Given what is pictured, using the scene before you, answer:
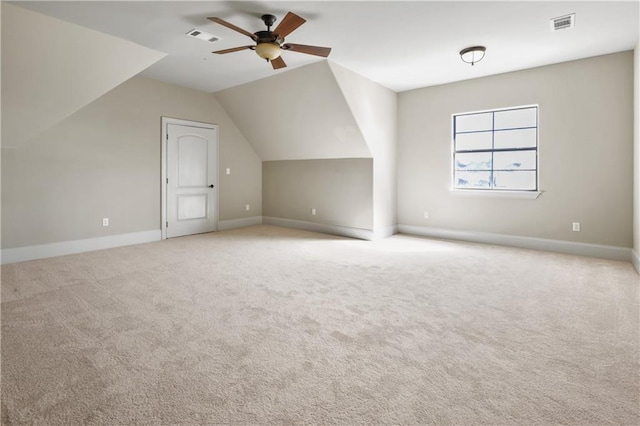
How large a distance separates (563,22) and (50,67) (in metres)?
5.61

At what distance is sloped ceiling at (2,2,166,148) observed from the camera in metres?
3.50

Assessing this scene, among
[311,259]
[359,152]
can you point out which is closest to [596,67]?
[359,152]

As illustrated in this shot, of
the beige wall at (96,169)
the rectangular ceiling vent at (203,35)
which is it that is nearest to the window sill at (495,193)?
the rectangular ceiling vent at (203,35)

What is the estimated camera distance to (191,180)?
6.44m

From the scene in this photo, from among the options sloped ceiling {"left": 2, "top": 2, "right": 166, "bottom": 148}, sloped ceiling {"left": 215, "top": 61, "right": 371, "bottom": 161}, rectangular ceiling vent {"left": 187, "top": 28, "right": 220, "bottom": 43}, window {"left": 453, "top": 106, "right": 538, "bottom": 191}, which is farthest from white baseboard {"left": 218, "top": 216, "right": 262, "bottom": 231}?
window {"left": 453, "top": 106, "right": 538, "bottom": 191}

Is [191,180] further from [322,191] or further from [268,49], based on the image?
[268,49]

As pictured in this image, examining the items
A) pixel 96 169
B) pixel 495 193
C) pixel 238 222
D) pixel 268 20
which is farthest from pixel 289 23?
pixel 238 222

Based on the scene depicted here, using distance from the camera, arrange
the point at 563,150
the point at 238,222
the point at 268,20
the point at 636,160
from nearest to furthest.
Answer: the point at 268,20 → the point at 636,160 → the point at 563,150 → the point at 238,222

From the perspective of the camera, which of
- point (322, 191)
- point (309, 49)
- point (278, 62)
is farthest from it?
point (322, 191)

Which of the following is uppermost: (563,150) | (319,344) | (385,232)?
(563,150)

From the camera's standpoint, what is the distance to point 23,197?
14.8 ft

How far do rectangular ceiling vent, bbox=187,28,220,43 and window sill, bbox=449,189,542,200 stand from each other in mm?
4406

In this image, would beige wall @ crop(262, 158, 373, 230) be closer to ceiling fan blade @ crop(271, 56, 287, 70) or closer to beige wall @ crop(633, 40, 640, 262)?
ceiling fan blade @ crop(271, 56, 287, 70)

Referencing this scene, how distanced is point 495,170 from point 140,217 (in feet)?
19.5
